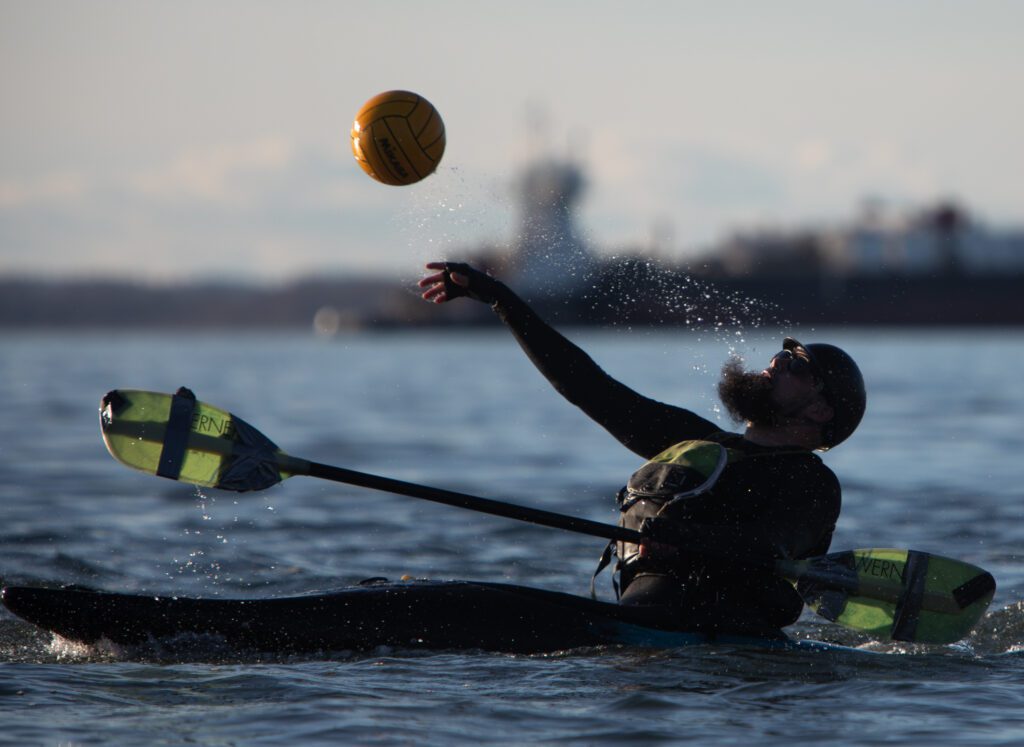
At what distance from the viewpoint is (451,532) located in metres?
10.5

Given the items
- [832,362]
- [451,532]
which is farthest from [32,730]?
[451,532]

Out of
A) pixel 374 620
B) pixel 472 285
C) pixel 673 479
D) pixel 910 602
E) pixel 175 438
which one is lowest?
pixel 374 620

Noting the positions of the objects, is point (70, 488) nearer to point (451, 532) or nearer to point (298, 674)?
point (451, 532)

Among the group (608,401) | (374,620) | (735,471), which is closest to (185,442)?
(374,620)

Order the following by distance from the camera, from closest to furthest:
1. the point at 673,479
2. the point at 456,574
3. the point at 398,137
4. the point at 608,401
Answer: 1. the point at 673,479
2. the point at 608,401
3. the point at 398,137
4. the point at 456,574

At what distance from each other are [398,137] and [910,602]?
3.05 m

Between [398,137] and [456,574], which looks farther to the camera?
[456,574]

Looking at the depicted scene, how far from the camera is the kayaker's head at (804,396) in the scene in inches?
237

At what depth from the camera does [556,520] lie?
5.99 metres

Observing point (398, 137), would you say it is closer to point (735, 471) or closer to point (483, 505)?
point (483, 505)

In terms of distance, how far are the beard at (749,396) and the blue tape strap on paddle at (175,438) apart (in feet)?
7.04

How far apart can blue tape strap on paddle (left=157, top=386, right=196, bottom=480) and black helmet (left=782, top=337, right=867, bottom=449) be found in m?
2.47

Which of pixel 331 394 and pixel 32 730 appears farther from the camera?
pixel 331 394

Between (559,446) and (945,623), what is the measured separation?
1171cm
